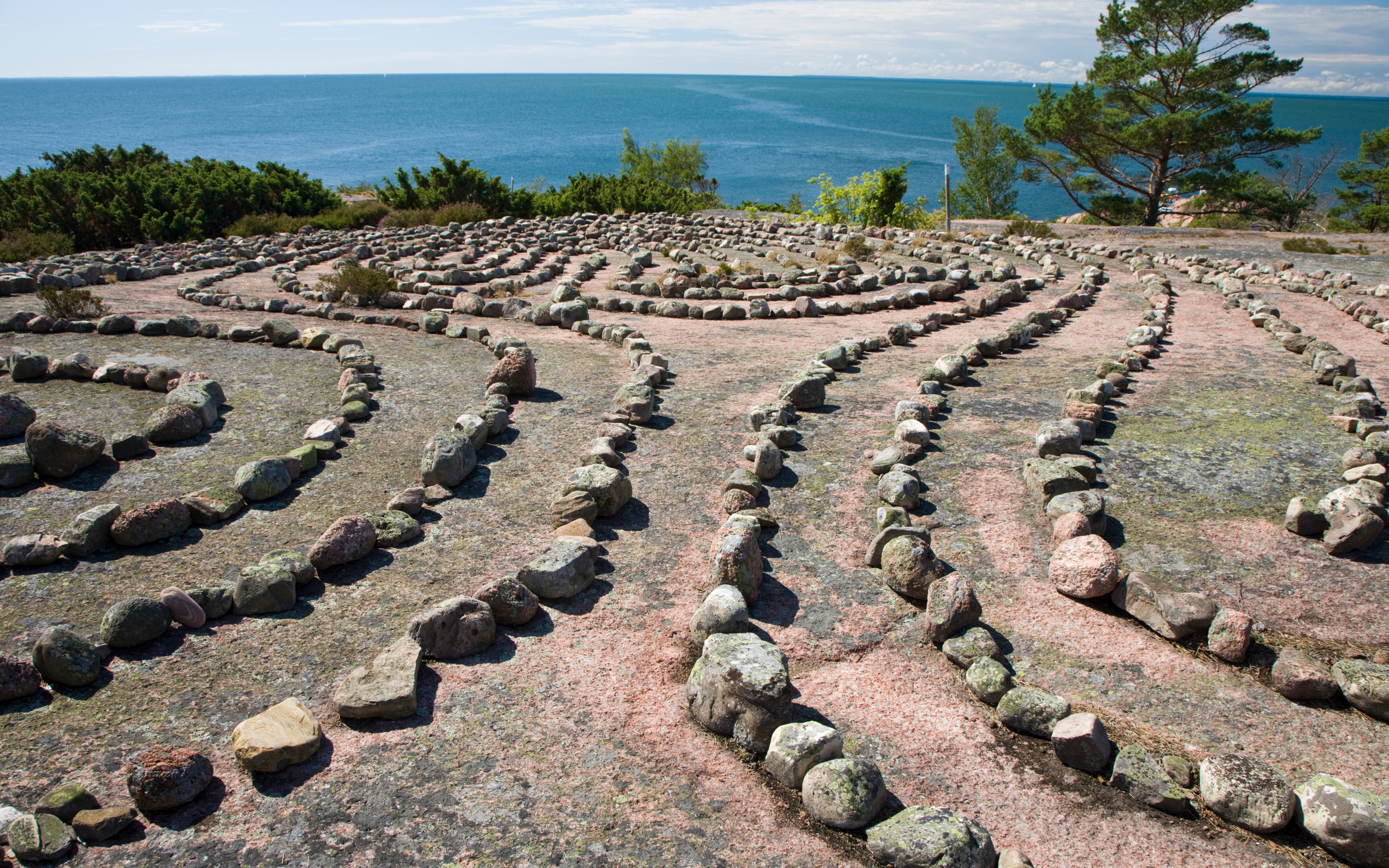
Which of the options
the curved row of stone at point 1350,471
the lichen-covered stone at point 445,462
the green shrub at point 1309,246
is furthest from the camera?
the green shrub at point 1309,246

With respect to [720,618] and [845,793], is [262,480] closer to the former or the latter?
[720,618]

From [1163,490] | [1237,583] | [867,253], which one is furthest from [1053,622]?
[867,253]

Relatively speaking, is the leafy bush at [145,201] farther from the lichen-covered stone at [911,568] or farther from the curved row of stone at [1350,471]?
the curved row of stone at [1350,471]

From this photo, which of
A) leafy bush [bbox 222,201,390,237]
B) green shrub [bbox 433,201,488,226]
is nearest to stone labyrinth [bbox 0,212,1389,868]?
leafy bush [bbox 222,201,390,237]

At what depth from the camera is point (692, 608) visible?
4.71 metres

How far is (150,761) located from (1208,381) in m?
9.89

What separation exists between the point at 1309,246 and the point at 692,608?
21.7 metres

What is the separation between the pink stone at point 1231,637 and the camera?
4215 millimetres

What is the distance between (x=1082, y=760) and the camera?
3482 mm

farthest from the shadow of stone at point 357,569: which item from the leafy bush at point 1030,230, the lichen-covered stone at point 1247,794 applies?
the leafy bush at point 1030,230

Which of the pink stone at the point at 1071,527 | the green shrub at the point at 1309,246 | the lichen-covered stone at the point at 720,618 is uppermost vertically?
the green shrub at the point at 1309,246

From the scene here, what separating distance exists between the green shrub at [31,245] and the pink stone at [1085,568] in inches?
942

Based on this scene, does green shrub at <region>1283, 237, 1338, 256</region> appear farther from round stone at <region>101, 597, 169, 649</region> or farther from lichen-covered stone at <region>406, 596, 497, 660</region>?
round stone at <region>101, 597, 169, 649</region>

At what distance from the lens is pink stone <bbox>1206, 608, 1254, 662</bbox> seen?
13.8 ft
